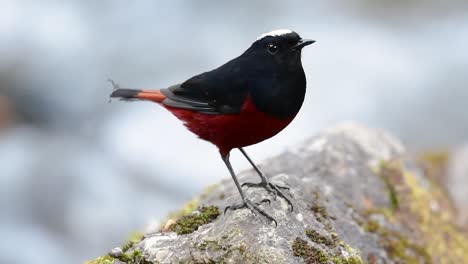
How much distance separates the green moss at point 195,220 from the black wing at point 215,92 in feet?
2.33

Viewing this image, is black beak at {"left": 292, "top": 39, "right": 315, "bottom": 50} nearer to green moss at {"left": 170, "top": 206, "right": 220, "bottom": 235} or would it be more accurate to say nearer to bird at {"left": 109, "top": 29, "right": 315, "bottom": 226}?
bird at {"left": 109, "top": 29, "right": 315, "bottom": 226}

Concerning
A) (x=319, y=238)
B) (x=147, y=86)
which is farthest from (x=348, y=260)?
(x=147, y=86)

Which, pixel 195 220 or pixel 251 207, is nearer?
pixel 251 207

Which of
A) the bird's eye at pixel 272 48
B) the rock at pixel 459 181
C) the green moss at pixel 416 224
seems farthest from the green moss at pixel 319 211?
the rock at pixel 459 181

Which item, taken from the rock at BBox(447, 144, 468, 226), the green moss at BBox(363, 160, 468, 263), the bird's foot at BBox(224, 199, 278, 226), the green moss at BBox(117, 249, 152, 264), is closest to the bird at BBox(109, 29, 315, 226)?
the bird's foot at BBox(224, 199, 278, 226)

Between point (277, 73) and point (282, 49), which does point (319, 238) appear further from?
point (282, 49)

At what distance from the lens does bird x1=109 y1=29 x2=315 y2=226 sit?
161 inches

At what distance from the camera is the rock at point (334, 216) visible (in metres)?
3.93

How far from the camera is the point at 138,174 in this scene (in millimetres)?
12633

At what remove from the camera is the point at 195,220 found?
4.39 meters

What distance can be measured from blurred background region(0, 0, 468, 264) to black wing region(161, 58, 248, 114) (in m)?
7.29

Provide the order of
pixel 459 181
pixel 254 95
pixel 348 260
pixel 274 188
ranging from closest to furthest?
pixel 254 95, pixel 348 260, pixel 274 188, pixel 459 181

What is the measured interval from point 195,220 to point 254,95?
37.3 inches

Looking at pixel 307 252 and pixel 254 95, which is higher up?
pixel 254 95
